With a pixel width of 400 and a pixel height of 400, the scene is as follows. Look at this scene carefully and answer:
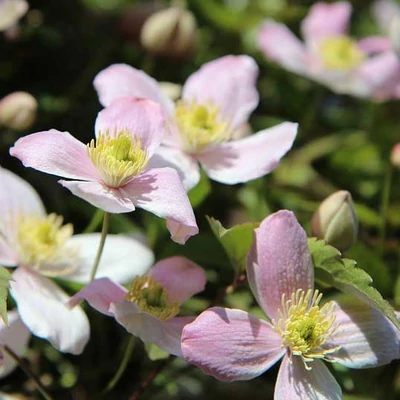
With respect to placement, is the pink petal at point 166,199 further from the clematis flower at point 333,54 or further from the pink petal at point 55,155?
the clematis flower at point 333,54

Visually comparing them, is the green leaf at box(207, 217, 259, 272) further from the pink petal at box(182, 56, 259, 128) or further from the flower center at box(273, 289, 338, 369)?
the pink petal at box(182, 56, 259, 128)

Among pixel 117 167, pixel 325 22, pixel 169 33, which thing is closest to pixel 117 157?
pixel 117 167

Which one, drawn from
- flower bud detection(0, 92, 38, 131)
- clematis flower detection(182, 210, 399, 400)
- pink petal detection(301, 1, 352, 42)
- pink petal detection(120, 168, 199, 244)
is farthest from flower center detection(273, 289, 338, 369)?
pink petal detection(301, 1, 352, 42)

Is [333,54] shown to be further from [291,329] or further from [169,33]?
[291,329]

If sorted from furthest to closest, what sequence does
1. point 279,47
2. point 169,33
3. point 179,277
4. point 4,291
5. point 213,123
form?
point 279,47 → point 169,33 → point 213,123 → point 179,277 → point 4,291

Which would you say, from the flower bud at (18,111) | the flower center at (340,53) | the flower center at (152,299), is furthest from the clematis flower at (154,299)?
the flower center at (340,53)

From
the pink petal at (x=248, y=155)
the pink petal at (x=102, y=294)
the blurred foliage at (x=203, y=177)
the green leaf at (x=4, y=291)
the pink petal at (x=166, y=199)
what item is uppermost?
the pink petal at (x=166, y=199)
